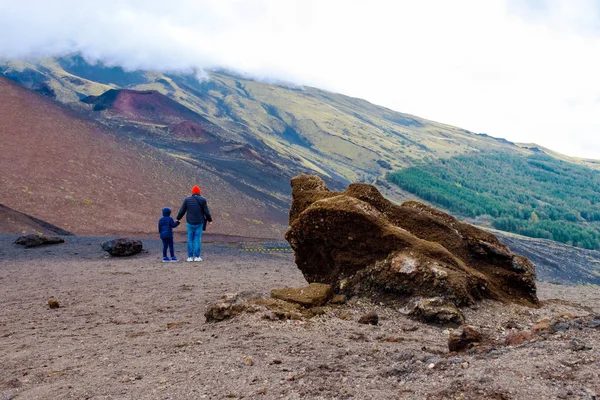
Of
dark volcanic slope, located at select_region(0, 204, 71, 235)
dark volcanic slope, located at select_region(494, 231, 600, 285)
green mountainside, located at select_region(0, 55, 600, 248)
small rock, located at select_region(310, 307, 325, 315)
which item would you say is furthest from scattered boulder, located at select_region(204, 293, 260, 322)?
green mountainside, located at select_region(0, 55, 600, 248)

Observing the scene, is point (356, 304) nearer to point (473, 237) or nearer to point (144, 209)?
point (473, 237)

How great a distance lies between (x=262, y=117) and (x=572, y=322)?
151 metres

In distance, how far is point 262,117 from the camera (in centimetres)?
15275

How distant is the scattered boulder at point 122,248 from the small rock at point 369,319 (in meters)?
11.1

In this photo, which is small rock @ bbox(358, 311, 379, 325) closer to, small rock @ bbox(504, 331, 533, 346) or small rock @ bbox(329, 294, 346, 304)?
small rock @ bbox(329, 294, 346, 304)

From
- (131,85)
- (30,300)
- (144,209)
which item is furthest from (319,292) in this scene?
(131,85)

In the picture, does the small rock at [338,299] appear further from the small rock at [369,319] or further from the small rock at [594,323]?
the small rock at [594,323]

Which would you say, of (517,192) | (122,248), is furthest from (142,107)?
(517,192)

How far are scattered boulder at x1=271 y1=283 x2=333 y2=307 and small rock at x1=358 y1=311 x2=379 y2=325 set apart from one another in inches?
31.6

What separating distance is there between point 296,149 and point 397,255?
400 feet

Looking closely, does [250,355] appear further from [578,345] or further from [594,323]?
[594,323]

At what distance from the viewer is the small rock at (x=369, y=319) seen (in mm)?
6168

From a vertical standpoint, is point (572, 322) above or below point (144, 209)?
above

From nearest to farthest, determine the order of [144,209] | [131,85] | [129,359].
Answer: [129,359]
[144,209]
[131,85]
